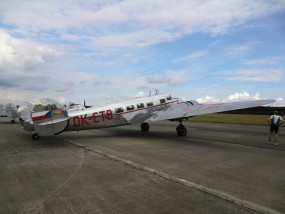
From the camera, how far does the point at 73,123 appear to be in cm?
1662

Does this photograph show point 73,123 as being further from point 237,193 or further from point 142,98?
point 237,193

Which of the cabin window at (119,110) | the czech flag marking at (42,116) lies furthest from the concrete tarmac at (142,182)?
the cabin window at (119,110)

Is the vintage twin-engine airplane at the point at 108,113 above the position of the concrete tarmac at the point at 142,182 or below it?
above

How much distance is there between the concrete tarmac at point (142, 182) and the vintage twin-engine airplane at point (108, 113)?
2.82 metres

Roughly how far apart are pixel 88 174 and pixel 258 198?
17.3 ft

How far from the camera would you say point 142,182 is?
7684 mm

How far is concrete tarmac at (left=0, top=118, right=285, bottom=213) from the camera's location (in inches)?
233

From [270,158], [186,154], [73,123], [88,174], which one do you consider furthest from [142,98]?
[88,174]

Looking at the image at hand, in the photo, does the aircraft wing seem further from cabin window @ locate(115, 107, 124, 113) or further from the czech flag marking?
the czech flag marking

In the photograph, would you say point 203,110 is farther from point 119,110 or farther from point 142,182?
point 142,182

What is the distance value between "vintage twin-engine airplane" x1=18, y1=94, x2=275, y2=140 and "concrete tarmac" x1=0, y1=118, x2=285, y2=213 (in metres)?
2.82

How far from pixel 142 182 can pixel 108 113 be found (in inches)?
437

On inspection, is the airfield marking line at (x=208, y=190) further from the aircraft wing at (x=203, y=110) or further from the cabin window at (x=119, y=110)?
the cabin window at (x=119, y=110)

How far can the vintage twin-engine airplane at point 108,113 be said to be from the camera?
15086mm
